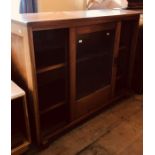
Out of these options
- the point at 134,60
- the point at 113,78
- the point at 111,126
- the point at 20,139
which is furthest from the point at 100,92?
the point at 20,139

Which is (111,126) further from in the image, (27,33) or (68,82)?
(27,33)

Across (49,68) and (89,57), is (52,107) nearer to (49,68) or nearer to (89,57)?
(49,68)

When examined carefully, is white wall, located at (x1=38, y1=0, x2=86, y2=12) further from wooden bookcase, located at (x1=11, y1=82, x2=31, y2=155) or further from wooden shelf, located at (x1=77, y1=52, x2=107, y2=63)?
wooden bookcase, located at (x1=11, y1=82, x2=31, y2=155)

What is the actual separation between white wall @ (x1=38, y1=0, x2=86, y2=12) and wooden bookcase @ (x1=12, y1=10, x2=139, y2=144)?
85cm

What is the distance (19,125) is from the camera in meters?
1.49

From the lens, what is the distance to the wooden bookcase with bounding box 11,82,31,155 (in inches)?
51.8

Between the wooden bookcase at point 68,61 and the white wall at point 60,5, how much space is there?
85 centimetres

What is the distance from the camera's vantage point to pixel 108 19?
5.42 feet

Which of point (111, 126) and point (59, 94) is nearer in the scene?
point (59, 94)

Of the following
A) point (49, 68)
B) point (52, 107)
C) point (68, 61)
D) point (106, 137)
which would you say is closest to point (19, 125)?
point (52, 107)

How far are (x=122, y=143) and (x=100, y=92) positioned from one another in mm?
511

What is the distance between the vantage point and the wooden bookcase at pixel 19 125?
1315 millimetres

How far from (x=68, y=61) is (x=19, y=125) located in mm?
597
